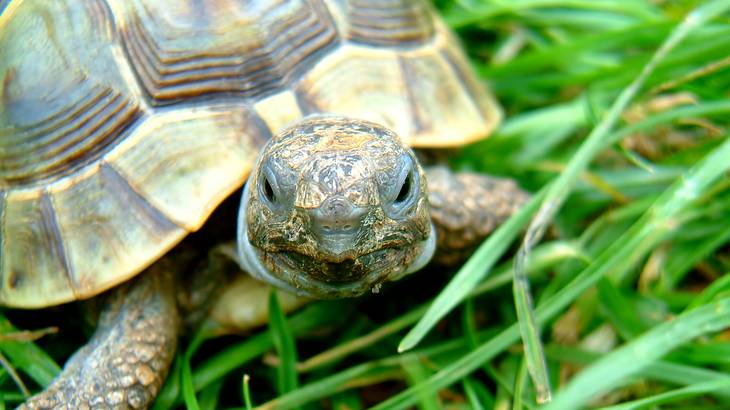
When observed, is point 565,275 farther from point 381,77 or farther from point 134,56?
point 134,56

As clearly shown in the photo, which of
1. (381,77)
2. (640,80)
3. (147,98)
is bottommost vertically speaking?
(640,80)

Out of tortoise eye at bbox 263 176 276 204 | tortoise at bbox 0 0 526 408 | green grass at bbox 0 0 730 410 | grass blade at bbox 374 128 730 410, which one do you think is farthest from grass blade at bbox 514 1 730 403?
tortoise eye at bbox 263 176 276 204

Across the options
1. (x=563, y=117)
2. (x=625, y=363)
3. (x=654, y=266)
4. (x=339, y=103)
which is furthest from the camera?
(x=563, y=117)

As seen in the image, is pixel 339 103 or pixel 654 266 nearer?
pixel 339 103

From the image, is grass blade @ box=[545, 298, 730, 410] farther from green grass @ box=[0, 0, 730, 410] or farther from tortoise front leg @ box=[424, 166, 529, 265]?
tortoise front leg @ box=[424, 166, 529, 265]

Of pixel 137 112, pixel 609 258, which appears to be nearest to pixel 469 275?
pixel 609 258

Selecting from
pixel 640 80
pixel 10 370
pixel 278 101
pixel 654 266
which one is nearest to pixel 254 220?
pixel 278 101

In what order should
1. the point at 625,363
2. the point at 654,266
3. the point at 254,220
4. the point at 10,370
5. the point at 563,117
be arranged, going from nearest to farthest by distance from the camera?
1. the point at 625,363
2. the point at 254,220
3. the point at 10,370
4. the point at 654,266
5. the point at 563,117
